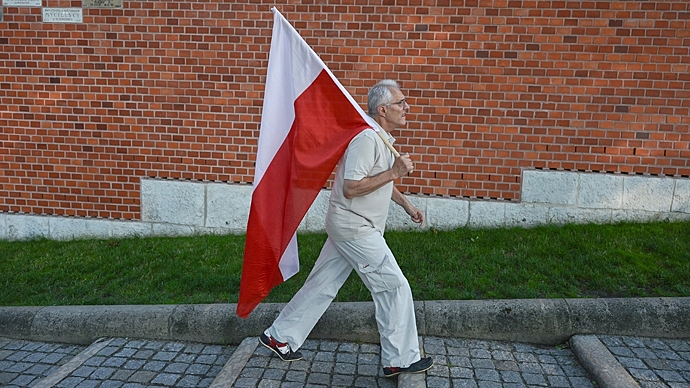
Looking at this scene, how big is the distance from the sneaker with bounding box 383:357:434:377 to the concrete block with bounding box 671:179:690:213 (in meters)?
3.48

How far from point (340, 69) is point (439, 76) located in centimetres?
98

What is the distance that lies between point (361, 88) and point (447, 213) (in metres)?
1.53

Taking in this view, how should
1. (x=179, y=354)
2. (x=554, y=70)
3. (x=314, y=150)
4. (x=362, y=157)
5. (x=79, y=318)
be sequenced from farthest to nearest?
(x=554, y=70) < (x=79, y=318) < (x=179, y=354) < (x=314, y=150) < (x=362, y=157)

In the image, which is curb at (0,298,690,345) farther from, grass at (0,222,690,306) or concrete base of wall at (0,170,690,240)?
concrete base of wall at (0,170,690,240)

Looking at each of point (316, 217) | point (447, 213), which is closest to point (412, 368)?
point (447, 213)

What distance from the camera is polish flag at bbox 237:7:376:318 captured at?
143 inches

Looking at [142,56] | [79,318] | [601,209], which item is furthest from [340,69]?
[79,318]

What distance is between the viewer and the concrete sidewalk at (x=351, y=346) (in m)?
3.61

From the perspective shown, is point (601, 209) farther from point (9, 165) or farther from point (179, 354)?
point (9, 165)

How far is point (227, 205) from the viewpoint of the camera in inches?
246

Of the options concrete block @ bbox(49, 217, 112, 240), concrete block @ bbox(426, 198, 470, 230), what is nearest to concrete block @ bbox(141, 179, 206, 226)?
concrete block @ bbox(49, 217, 112, 240)

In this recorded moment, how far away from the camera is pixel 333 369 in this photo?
3.75 meters

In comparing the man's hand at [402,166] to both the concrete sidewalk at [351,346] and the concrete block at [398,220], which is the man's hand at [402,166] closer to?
the concrete sidewalk at [351,346]

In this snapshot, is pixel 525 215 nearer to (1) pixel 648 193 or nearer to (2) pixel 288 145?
(1) pixel 648 193
